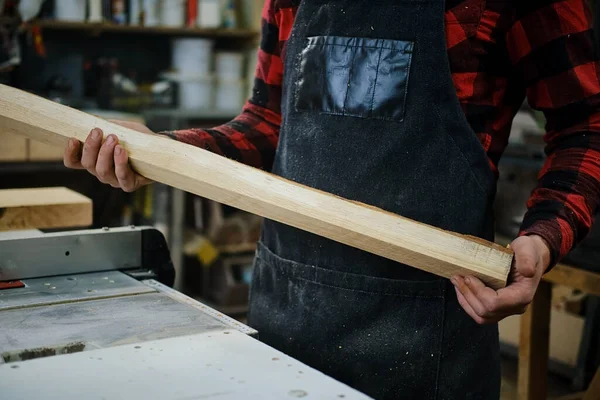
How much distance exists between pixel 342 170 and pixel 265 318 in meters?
0.34

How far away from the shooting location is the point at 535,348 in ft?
7.22

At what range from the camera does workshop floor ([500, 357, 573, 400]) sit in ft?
9.80

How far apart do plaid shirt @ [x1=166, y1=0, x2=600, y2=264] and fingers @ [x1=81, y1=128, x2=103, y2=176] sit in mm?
582

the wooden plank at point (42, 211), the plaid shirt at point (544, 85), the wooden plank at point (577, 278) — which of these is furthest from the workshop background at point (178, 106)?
the plaid shirt at point (544, 85)

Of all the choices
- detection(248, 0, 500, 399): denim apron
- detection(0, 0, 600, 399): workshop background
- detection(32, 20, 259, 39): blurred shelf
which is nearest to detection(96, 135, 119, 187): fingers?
detection(248, 0, 500, 399): denim apron

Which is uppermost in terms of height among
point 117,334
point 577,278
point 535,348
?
point 117,334

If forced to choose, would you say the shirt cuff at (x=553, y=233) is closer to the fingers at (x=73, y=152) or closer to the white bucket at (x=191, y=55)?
the fingers at (x=73, y=152)

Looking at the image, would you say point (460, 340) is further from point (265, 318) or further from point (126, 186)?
point (126, 186)

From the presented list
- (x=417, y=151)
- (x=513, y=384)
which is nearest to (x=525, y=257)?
(x=417, y=151)

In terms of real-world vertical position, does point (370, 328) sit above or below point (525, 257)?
below

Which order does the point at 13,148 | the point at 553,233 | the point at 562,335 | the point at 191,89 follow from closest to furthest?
the point at 553,233
the point at 13,148
the point at 562,335
the point at 191,89

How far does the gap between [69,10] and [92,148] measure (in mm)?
2475

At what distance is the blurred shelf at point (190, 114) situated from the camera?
3400 mm

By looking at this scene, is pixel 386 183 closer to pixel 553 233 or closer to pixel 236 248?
pixel 553 233
